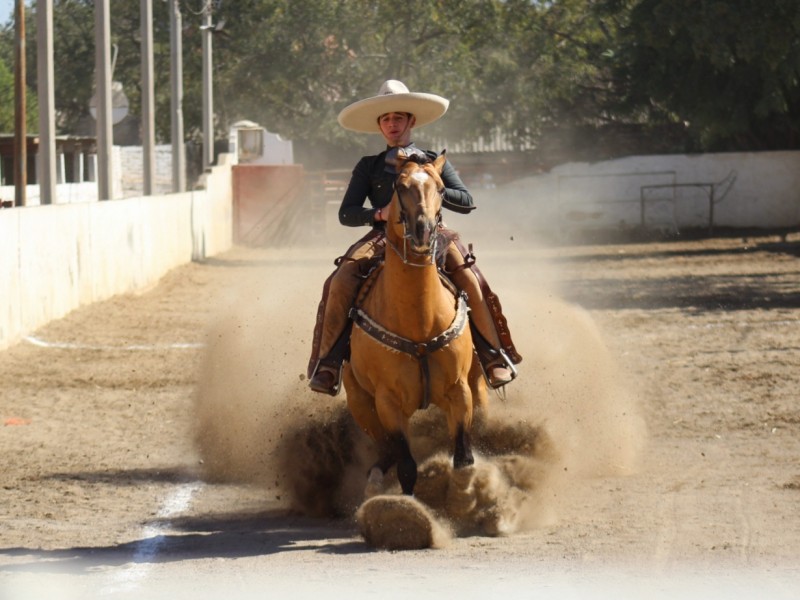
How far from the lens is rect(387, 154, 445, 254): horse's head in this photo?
726cm

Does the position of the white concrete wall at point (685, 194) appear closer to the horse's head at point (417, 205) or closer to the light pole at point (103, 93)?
the light pole at point (103, 93)

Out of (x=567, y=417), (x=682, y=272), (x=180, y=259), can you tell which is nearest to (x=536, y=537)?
(x=567, y=417)

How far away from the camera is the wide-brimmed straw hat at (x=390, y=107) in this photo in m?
8.50

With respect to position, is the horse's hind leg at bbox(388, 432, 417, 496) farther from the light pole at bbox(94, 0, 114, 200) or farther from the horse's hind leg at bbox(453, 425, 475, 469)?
the light pole at bbox(94, 0, 114, 200)

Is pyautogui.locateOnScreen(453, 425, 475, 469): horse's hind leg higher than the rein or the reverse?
the reverse

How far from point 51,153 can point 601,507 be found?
16.5 m

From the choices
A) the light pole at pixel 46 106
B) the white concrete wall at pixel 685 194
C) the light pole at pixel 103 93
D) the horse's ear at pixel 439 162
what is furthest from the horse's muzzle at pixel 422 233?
the white concrete wall at pixel 685 194

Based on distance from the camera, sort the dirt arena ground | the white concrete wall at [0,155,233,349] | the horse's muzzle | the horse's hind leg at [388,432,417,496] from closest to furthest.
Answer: the dirt arena ground < the horse's muzzle < the horse's hind leg at [388,432,417,496] < the white concrete wall at [0,155,233,349]

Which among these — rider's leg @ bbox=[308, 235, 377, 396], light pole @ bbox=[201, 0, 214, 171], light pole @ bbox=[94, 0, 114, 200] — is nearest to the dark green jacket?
rider's leg @ bbox=[308, 235, 377, 396]

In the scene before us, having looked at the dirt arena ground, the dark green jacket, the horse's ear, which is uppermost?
the horse's ear

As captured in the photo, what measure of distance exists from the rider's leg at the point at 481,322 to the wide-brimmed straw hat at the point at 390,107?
827 millimetres

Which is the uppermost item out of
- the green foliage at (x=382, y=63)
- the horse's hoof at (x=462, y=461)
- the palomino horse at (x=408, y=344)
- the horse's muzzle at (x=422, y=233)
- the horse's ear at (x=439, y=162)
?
the green foliage at (x=382, y=63)

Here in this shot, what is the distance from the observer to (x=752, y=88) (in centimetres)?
3778

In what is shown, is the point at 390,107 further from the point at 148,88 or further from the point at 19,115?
the point at 148,88
